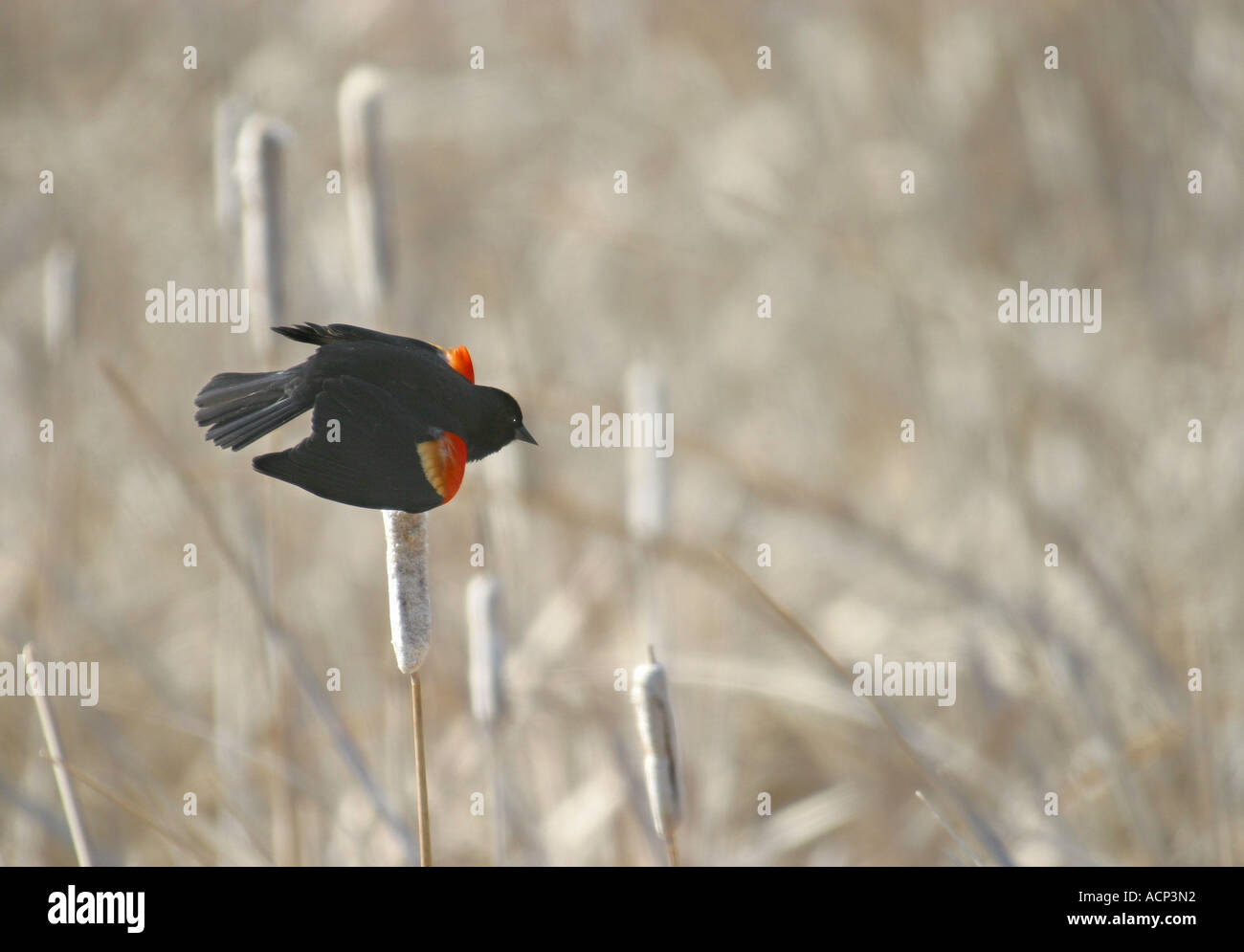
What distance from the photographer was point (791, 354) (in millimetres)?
2430

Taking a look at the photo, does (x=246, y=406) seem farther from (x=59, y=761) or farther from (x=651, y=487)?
(x=651, y=487)

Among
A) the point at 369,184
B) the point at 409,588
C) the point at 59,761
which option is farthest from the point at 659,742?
the point at 369,184

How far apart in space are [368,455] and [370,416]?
0.08ft

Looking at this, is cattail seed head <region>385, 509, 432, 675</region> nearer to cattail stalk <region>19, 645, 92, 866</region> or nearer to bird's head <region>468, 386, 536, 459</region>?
bird's head <region>468, 386, 536, 459</region>

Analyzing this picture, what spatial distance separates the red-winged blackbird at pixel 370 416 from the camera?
0.40 metres

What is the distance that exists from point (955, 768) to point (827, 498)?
0.36 metres

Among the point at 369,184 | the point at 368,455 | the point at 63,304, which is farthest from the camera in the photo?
the point at 63,304

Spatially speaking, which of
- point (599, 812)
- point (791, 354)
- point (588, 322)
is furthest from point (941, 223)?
point (599, 812)

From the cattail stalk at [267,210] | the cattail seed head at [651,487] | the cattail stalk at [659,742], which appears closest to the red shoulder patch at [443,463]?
the cattail stalk at [659,742]

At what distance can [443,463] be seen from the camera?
1.44ft

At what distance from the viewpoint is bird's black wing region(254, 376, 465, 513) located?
38 cm

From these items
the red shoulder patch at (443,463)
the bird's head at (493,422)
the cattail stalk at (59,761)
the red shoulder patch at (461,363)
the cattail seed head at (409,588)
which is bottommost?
the cattail stalk at (59,761)

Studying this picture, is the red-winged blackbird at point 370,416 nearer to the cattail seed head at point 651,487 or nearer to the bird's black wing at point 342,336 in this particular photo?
the bird's black wing at point 342,336
